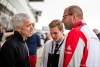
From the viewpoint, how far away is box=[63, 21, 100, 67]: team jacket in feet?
6.25

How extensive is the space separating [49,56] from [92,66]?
945 mm

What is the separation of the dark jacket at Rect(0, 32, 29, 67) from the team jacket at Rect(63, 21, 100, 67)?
0.67 meters

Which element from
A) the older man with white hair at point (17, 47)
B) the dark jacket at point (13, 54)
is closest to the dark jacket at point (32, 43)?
the older man with white hair at point (17, 47)

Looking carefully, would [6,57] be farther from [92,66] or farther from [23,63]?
[92,66]

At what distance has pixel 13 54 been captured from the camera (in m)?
2.27

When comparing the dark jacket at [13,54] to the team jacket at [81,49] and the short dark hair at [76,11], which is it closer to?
the team jacket at [81,49]

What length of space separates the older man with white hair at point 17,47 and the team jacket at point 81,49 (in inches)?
26.7

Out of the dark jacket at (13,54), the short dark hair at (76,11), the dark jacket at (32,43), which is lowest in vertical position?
the dark jacket at (32,43)

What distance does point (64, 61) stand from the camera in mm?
1979

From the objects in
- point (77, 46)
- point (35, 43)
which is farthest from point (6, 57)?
point (35, 43)

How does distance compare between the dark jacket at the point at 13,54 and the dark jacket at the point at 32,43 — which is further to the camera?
the dark jacket at the point at 32,43

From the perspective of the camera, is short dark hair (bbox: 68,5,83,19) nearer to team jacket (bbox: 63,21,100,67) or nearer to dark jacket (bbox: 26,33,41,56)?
team jacket (bbox: 63,21,100,67)

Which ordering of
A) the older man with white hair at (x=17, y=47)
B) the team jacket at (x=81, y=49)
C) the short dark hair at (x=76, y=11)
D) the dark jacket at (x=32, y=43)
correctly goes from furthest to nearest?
1. the dark jacket at (x=32, y=43)
2. the older man with white hair at (x=17, y=47)
3. the short dark hair at (x=76, y=11)
4. the team jacket at (x=81, y=49)

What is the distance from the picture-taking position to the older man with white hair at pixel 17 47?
225 centimetres
